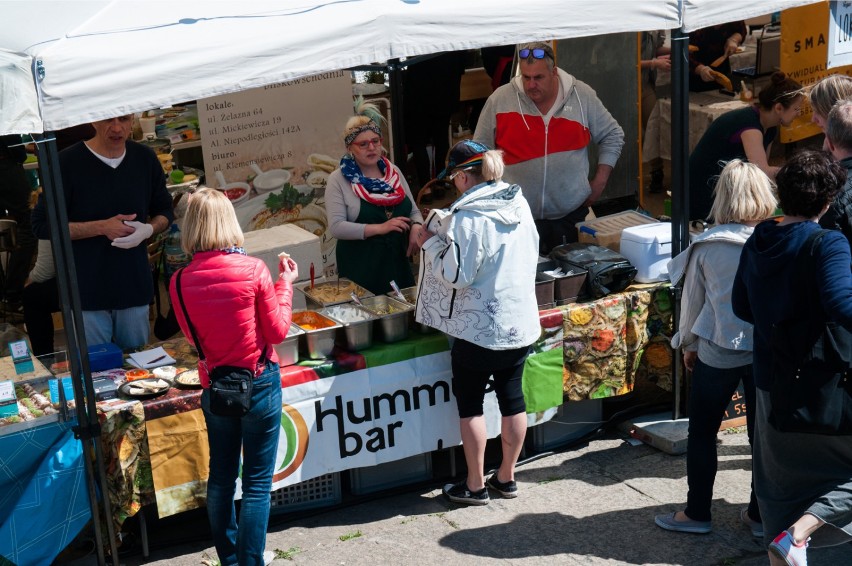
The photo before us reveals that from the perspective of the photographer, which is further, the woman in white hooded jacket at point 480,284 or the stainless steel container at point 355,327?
the stainless steel container at point 355,327

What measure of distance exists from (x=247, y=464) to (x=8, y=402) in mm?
1023

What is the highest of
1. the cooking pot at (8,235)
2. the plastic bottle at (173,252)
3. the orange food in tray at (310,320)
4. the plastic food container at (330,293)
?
the cooking pot at (8,235)

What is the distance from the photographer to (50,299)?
5.98m

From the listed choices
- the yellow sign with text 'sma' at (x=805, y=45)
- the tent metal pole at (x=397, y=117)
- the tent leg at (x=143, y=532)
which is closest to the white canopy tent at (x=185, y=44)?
the tent leg at (x=143, y=532)

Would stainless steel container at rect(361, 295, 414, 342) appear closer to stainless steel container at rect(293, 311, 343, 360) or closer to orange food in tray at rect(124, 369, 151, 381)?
stainless steel container at rect(293, 311, 343, 360)

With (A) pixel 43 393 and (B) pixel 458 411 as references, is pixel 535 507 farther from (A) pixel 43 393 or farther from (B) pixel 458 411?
(A) pixel 43 393

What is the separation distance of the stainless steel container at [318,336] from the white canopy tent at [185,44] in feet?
3.16

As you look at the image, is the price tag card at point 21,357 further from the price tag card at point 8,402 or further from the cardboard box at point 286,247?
the cardboard box at point 286,247

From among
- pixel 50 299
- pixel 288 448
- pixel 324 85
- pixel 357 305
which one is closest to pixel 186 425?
pixel 288 448

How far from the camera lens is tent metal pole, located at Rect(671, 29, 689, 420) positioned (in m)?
5.20

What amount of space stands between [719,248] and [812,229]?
77 cm

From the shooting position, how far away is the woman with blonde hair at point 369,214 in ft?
17.9

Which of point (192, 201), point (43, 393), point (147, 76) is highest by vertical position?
point (147, 76)

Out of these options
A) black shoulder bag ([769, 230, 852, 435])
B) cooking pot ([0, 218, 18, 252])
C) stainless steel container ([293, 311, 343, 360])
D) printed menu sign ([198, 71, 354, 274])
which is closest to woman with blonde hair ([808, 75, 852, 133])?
black shoulder bag ([769, 230, 852, 435])
